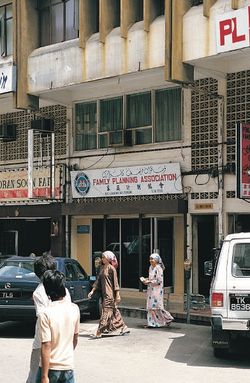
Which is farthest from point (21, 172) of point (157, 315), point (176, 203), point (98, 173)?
point (157, 315)

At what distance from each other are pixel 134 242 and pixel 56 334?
45.5ft

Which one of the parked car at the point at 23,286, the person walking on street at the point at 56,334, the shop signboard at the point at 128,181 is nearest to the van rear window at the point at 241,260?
the parked car at the point at 23,286

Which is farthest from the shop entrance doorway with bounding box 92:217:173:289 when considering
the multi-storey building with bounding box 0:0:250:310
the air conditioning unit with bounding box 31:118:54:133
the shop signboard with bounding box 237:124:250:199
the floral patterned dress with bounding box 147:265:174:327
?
the floral patterned dress with bounding box 147:265:174:327

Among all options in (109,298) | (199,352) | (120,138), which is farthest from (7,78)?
(199,352)

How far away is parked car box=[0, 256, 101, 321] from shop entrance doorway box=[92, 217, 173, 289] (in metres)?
4.28

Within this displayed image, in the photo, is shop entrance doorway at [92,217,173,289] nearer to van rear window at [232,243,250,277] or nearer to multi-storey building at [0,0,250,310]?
multi-storey building at [0,0,250,310]

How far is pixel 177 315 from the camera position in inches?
583

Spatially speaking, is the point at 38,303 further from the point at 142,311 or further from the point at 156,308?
the point at 142,311

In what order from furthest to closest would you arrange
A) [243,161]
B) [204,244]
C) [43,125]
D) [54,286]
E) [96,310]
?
[43,125] → [204,244] → [243,161] → [96,310] → [54,286]

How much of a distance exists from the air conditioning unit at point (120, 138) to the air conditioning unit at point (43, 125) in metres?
2.35

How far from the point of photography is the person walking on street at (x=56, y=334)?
5.20 meters

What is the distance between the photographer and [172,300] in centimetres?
1766

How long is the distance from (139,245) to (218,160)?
3681 millimetres

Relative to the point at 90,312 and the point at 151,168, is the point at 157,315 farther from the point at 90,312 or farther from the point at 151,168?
the point at 151,168
